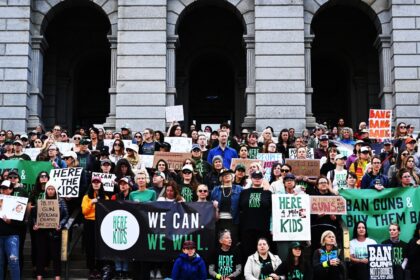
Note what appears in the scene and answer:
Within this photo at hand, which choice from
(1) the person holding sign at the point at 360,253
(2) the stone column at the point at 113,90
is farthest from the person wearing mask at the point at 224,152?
(2) the stone column at the point at 113,90

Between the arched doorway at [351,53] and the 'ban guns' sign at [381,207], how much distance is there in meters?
15.4

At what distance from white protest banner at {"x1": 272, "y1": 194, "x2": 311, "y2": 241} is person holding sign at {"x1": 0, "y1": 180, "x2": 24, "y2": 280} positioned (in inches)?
206

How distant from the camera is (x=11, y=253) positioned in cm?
1485

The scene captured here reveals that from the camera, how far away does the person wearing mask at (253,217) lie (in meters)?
15.0

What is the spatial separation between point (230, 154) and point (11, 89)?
11138mm

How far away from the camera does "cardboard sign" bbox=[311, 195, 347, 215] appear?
15273mm

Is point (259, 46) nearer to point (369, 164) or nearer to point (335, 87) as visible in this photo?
point (335, 87)

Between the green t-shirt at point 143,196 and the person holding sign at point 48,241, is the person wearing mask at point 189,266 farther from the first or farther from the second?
the person holding sign at point 48,241

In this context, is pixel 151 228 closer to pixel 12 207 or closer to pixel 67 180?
pixel 67 180

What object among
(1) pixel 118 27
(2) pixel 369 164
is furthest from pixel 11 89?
(2) pixel 369 164

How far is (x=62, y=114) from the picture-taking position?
3178 cm

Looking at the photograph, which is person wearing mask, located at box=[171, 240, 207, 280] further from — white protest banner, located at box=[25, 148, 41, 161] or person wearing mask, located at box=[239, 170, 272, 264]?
white protest banner, located at box=[25, 148, 41, 161]

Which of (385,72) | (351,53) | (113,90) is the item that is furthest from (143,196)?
(351,53)

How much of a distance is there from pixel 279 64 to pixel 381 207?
1122 centimetres
